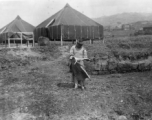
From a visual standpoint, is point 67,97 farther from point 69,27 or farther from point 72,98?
point 69,27

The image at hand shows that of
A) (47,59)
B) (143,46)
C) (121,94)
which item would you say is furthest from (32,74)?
(143,46)

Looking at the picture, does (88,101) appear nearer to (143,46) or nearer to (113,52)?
(113,52)

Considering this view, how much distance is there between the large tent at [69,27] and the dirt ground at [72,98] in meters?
8.78

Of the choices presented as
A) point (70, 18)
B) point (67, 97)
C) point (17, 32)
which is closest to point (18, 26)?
point (17, 32)

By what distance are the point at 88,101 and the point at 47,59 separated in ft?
25.6

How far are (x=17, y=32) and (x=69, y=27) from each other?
16.1ft

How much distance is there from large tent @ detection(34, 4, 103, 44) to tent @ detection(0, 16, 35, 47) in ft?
4.31

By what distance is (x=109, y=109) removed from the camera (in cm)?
568

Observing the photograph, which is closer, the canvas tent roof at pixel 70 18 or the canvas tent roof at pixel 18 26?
the canvas tent roof at pixel 70 18

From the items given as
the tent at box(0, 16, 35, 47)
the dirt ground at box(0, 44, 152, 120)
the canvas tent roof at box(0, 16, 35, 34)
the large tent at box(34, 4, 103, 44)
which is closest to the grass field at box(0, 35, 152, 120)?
the dirt ground at box(0, 44, 152, 120)

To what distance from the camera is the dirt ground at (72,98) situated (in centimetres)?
540

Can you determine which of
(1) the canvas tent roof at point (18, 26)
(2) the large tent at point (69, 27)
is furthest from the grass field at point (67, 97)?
(1) the canvas tent roof at point (18, 26)

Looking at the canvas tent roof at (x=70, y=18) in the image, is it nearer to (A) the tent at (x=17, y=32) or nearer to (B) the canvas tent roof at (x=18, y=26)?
(A) the tent at (x=17, y=32)

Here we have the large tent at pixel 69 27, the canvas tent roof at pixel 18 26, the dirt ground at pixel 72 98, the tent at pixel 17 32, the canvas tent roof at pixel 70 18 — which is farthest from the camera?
the canvas tent roof at pixel 18 26
